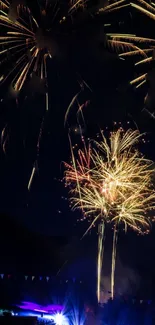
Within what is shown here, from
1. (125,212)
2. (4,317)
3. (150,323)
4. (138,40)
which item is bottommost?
(150,323)

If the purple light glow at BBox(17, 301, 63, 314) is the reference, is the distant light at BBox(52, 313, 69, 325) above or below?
below

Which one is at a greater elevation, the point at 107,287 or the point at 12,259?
the point at 12,259

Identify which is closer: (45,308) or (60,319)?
(60,319)

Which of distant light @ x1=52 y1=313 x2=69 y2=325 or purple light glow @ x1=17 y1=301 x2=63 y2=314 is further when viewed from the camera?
distant light @ x1=52 y1=313 x2=69 y2=325

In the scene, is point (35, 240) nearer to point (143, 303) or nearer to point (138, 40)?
point (143, 303)

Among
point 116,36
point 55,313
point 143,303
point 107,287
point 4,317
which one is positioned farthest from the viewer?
point 107,287

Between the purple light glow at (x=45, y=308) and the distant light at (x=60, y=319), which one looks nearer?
the purple light glow at (x=45, y=308)

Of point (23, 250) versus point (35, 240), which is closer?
point (23, 250)

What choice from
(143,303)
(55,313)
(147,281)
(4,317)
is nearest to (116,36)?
(4,317)

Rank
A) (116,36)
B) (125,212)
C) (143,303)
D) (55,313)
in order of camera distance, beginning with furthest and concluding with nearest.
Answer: (143,303), (55,313), (125,212), (116,36)

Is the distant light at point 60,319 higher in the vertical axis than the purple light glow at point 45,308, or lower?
lower

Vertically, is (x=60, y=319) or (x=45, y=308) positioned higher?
(x=45, y=308)
